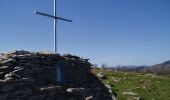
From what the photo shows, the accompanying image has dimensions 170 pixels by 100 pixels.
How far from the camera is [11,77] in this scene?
16.2 metres

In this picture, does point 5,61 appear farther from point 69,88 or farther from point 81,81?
point 81,81

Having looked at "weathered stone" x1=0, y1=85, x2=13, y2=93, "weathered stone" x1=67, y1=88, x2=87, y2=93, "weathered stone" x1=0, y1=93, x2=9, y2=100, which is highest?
"weathered stone" x1=0, y1=85, x2=13, y2=93

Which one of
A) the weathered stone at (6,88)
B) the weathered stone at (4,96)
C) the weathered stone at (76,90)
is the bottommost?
the weathered stone at (4,96)

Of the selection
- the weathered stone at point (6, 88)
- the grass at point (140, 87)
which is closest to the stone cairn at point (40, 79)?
the weathered stone at point (6, 88)

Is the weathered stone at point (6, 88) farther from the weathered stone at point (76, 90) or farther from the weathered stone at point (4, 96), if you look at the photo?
the weathered stone at point (76, 90)

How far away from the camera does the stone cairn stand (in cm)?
1617

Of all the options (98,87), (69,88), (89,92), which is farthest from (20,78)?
(98,87)

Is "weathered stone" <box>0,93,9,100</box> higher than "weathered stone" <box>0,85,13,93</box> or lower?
lower

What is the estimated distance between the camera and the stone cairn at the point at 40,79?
53.1 ft

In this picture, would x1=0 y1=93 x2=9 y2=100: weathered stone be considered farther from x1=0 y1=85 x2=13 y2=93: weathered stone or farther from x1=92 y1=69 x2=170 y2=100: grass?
x1=92 y1=69 x2=170 y2=100: grass

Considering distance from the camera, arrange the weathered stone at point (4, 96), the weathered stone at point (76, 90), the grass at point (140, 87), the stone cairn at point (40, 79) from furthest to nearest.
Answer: the grass at point (140, 87), the weathered stone at point (76, 90), the stone cairn at point (40, 79), the weathered stone at point (4, 96)

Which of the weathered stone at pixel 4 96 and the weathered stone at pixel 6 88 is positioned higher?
the weathered stone at pixel 6 88

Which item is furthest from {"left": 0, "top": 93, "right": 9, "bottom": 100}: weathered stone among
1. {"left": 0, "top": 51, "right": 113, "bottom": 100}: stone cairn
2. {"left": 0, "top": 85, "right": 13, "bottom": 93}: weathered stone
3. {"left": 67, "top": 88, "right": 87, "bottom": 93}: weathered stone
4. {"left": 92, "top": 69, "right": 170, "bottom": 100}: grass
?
{"left": 92, "top": 69, "right": 170, "bottom": 100}: grass

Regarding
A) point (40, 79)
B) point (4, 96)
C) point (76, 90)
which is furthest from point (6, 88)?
point (76, 90)
